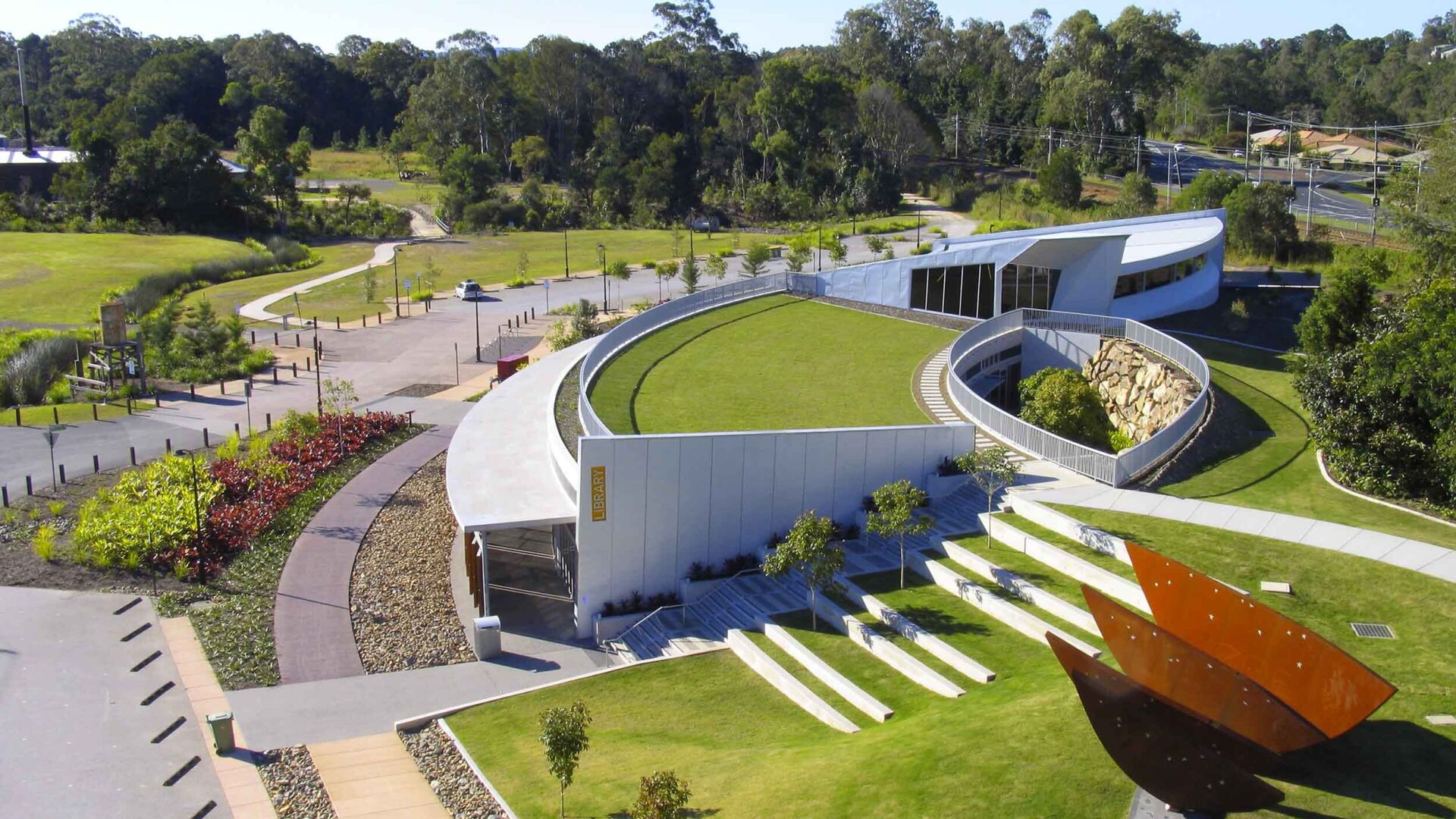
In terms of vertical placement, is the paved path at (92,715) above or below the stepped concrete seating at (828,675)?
below

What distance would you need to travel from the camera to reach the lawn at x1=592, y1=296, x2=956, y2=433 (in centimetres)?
2984

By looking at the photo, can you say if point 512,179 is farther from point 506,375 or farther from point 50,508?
point 50,508

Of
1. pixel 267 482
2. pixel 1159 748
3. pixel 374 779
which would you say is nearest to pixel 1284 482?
pixel 1159 748

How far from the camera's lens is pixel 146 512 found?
2831 cm

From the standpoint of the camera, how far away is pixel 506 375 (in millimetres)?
44781

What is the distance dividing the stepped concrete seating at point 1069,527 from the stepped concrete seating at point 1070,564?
592 millimetres

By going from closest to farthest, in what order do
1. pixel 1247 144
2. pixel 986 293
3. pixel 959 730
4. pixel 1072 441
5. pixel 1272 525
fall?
pixel 959 730 < pixel 1272 525 < pixel 1072 441 < pixel 986 293 < pixel 1247 144

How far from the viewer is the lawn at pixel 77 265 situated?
60.4 meters

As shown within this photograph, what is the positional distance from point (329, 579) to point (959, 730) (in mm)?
16256

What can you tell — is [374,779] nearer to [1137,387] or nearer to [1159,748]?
Answer: [1159,748]

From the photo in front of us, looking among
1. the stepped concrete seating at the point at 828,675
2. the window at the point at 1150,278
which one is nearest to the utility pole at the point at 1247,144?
the window at the point at 1150,278

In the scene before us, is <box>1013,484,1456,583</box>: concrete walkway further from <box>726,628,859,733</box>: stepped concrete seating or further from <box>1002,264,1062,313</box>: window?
<box>1002,264,1062,313</box>: window

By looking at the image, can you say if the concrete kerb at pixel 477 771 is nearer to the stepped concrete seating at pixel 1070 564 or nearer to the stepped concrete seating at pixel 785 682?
the stepped concrete seating at pixel 785 682

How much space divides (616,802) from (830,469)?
11440 millimetres
